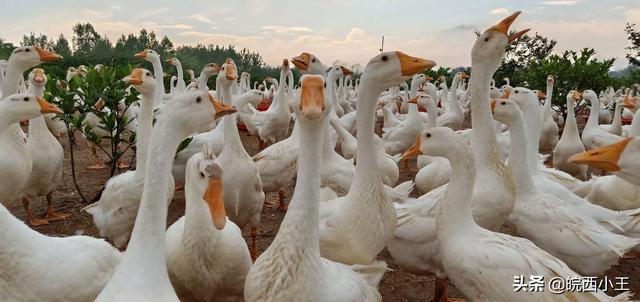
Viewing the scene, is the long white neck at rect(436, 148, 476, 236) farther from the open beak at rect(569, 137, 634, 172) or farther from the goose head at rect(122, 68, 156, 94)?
the goose head at rect(122, 68, 156, 94)

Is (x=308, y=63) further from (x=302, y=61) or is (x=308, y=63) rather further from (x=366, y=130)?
(x=366, y=130)

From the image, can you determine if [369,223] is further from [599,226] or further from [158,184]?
[599,226]

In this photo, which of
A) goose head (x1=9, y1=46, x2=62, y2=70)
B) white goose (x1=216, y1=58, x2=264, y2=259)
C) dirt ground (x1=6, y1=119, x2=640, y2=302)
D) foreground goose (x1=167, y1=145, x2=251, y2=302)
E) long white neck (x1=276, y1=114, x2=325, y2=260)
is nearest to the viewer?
long white neck (x1=276, y1=114, x2=325, y2=260)

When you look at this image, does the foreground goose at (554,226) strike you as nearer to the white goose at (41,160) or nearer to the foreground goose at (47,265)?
the foreground goose at (47,265)

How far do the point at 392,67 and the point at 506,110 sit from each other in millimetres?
1627

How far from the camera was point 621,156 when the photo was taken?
3.92 metres

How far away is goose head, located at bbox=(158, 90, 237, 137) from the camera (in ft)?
9.42

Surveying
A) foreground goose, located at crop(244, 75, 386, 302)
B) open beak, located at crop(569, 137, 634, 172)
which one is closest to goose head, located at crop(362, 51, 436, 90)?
foreground goose, located at crop(244, 75, 386, 302)

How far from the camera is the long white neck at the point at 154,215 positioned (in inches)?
104

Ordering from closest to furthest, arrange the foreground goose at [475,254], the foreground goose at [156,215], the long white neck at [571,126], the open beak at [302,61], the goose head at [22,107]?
the foreground goose at [156,215] → the foreground goose at [475,254] → the goose head at [22,107] → the open beak at [302,61] → the long white neck at [571,126]

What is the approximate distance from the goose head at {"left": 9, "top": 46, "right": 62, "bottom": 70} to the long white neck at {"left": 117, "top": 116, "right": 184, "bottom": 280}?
15.0 ft

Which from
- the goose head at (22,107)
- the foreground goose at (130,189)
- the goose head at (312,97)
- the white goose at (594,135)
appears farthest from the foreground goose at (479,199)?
the white goose at (594,135)

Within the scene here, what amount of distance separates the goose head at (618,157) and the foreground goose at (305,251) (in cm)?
219

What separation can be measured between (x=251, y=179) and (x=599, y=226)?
11.9ft
